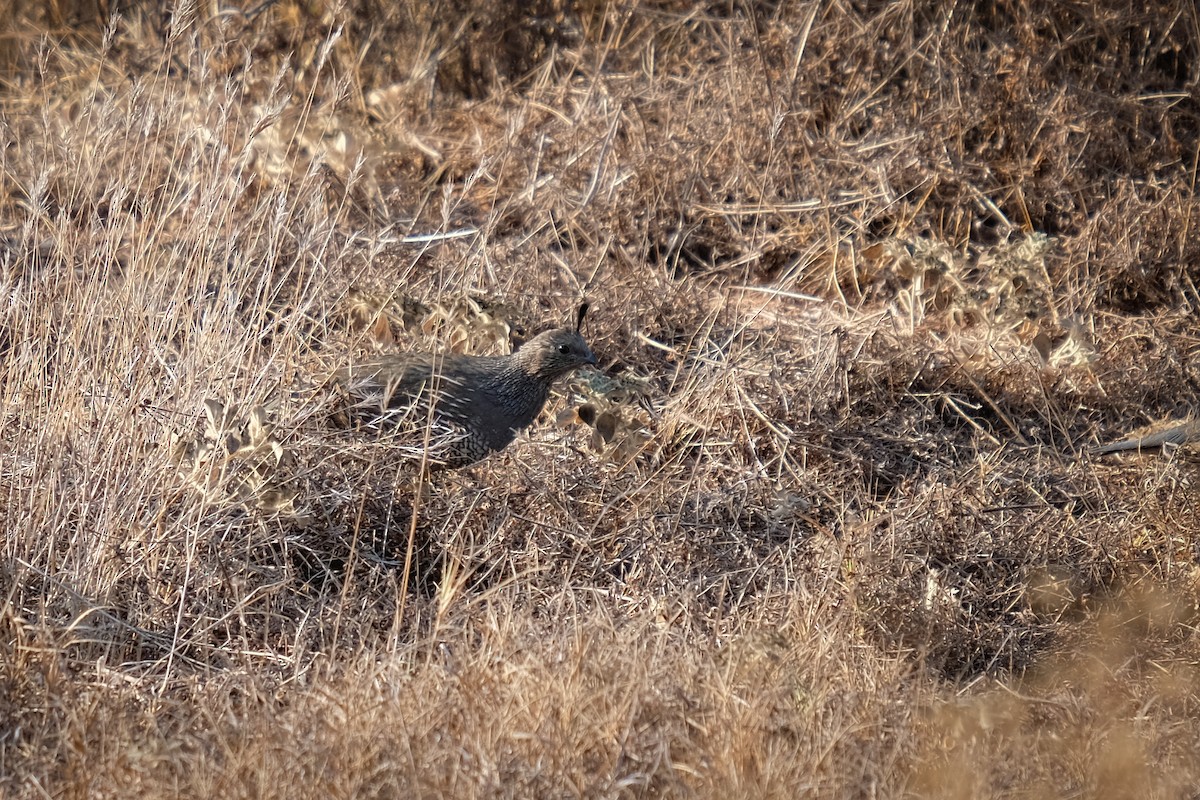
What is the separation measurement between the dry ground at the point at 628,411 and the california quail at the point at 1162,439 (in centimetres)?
8

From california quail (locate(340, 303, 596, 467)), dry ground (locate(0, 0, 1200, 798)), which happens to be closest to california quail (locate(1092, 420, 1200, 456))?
dry ground (locate(0, 0, 1200, 798))

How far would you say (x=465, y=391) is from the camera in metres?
4.88

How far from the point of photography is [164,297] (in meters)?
4.11

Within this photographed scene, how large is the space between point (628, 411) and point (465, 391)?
57cm

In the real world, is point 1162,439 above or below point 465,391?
above

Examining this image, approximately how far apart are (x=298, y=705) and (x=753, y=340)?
2.81m

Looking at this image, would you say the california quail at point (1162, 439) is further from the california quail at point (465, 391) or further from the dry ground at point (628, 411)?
the california quail at point (465, 391)

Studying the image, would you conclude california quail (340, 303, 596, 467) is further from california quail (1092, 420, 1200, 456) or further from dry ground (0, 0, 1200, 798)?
california quail (1092, 420, 1200, 456)

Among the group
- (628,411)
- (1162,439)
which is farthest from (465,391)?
(1162,439)

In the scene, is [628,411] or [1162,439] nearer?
[1162,439]

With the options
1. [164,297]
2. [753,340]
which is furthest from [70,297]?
[753,340]

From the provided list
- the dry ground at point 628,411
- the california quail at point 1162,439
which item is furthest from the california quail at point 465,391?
the california quail at point 1162,439

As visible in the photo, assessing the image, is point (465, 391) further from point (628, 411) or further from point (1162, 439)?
point (1162, 439)

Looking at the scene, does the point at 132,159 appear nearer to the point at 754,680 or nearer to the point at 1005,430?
the point at 754,680
